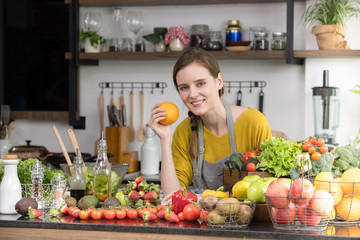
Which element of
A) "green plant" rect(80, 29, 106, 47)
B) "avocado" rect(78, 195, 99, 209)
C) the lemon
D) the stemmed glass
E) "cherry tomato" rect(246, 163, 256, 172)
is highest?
the stemmed glass

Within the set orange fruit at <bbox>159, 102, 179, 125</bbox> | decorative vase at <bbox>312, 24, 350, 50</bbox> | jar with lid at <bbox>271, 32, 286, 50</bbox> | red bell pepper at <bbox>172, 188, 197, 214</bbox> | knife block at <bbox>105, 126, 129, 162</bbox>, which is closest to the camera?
red bell pepper at <bbox>172, 188, 197, 214</bbox>

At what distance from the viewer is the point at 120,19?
15.6 ft

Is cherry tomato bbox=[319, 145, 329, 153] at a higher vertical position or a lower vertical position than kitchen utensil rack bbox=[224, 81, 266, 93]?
lower

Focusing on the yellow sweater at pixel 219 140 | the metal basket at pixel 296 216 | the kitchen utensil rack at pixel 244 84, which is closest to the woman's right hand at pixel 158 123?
the yellow sweater at pixel 219 140

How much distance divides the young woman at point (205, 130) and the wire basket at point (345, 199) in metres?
0.91

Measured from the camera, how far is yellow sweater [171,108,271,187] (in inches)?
118

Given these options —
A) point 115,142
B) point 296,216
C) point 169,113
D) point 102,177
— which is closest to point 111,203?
point 102,177

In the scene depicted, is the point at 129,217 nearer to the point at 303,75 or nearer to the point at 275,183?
the point at 275,183

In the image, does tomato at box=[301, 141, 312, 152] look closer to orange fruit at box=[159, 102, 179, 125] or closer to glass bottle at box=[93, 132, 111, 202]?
orange fruit at box=[159, 102, 179, 125]

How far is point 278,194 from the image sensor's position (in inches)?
75.8

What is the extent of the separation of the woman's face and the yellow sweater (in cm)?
28

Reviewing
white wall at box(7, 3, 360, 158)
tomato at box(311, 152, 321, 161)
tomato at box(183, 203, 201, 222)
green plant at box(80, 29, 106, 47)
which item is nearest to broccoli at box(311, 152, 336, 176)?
tomato at box(311, 152, 321, 161)

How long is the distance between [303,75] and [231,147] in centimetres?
166

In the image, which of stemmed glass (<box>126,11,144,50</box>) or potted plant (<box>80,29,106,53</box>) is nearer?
stemmed glass (<box>126,11,144,50</box>)
